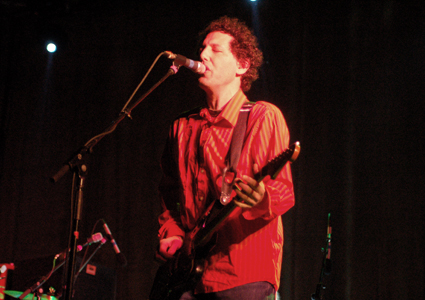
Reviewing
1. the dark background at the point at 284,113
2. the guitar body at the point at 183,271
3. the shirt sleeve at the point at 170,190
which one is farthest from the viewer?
the dark background at the point at 284,113

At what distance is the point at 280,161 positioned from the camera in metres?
1.47

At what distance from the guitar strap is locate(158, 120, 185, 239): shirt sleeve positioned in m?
0.43

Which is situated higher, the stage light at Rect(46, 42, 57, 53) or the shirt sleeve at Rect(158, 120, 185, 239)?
the stage light at Rect(46, 42, 57, 53)

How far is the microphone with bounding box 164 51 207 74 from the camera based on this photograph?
2.05 m

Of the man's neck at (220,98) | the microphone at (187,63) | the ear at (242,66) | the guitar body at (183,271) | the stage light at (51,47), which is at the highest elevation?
the stage light at (51,47)

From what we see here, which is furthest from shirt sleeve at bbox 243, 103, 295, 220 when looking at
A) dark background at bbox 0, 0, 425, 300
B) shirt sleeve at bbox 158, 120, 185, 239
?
dark background at bbox 0, 0, 425, 300

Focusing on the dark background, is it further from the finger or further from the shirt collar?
the finger

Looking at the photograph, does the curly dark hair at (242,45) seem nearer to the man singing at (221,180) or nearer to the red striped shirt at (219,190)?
the man singing at (221,180)

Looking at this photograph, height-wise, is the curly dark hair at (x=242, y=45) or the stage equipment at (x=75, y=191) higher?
the curly dark hair at (x=242, y=45)

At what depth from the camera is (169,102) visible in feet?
15.2

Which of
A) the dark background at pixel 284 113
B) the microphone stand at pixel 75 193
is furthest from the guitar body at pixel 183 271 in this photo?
the dark background at pixel 284 113

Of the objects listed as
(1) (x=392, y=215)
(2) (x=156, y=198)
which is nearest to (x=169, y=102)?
(2) (x=156, y=198)

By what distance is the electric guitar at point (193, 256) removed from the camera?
164cm

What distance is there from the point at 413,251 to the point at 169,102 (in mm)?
2946
